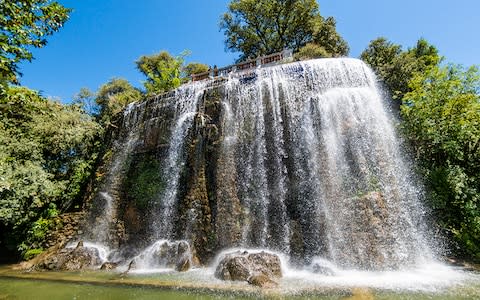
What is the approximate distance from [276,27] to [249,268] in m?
27.8

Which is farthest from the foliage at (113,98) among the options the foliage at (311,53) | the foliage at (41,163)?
the foliage at (311,53)

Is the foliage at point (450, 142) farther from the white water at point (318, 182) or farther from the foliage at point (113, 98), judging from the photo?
the foliage at point (113, 98)

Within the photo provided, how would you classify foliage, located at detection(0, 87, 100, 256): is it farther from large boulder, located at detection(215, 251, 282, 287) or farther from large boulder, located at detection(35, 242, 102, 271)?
large boulder, located at detection(215, 251, 282, 287)

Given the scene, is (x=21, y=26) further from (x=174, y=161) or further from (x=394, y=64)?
(x=394, y=64)

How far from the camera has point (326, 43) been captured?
29.1m

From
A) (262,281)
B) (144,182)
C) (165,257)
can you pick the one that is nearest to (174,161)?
(144,182)

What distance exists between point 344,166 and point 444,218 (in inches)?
154

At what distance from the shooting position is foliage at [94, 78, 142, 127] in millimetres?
22231

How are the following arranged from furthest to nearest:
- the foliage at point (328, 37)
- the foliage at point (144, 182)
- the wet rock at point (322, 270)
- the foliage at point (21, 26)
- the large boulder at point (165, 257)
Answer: the foliage at point (328, 37)
the foliage at point (144, 182)
the large boulder at point (165, 257)
the wet rock at point (322, 270)
the foliage at point (21, 26)

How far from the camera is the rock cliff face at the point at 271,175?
10.3 m

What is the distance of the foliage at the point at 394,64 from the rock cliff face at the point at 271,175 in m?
6.50

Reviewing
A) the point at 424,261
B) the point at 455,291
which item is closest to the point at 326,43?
the point at 424,261

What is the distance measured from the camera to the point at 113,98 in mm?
23109

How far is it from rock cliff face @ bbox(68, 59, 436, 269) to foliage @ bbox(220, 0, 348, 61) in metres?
16.8
